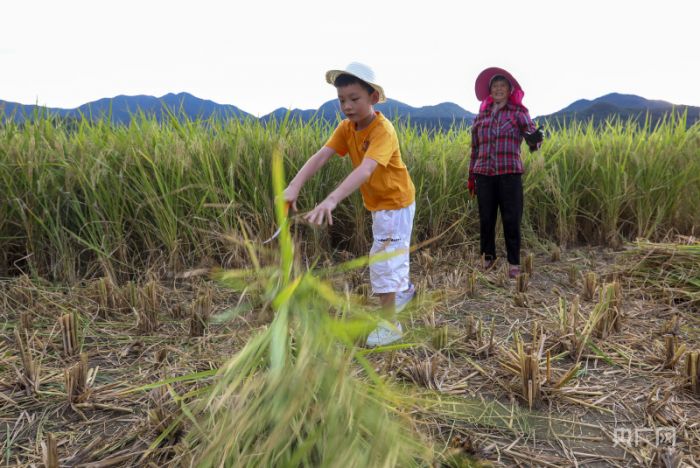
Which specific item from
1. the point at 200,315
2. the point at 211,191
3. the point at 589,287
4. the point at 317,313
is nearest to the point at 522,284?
the point at 589,287

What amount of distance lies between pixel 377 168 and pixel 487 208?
50.0 inches

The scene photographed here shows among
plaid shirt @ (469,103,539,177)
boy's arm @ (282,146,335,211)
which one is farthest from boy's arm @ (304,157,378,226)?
plaid shirt @ (469,103,539,177)

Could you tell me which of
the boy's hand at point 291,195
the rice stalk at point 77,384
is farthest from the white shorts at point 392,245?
the rice stalk at point 77,384

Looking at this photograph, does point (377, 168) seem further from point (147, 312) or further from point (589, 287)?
point (589, 287)

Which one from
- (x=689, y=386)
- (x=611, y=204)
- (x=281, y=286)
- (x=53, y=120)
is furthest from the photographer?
(x=611, y=204)

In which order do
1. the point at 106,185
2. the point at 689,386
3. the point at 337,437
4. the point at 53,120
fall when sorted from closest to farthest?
the point at 337,437, the point at 689,386, the point at 106,185, the point at 53,120

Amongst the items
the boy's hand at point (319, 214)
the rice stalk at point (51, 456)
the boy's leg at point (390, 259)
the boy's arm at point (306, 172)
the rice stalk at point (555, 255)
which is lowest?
the rice stalk at point (555, 255)

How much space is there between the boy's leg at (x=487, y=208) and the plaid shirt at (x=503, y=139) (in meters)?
0.08

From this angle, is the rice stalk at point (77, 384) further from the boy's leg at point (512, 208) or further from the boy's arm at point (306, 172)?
the boy's leg at point (512, 208)

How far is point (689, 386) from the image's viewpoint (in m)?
1.57

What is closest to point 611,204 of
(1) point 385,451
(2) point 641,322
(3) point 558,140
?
(3) point 558,140

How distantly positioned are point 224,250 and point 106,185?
776mm

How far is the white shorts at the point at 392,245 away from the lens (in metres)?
2.10

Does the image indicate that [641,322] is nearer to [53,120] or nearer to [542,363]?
[542,363]
